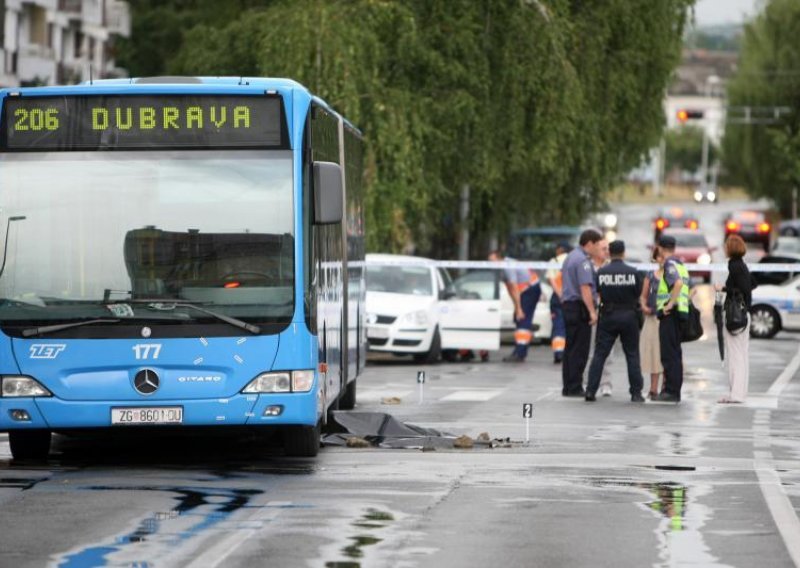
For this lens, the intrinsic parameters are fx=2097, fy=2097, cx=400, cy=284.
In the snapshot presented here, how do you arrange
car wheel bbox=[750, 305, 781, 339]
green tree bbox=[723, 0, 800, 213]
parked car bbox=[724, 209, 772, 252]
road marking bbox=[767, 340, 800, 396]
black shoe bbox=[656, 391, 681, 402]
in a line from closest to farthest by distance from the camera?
black shoe bbox=[656, 391, 681, 402]
road marking bbox=[767, 340, 800, 396]
car wheel bbox=[750, 305, 781, 339]
parked car bbox=[724, 209, 772, 252]
green tree bbox=[723, 0, 800, 213]

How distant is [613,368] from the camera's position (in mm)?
30594

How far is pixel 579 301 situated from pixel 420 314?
299 inches

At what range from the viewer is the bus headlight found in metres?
14.7

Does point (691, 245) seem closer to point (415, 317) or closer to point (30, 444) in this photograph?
point (415, 317)

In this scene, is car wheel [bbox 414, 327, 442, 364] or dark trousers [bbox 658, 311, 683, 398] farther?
car wheel [bbox 414, 327, 442, 364]

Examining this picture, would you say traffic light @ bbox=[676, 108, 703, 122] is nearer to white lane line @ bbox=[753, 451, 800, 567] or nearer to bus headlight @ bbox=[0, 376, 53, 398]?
white lane line @ bbox=[753, 451, 800, 567]

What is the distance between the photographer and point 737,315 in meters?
22.4

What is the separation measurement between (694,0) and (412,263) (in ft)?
51.1

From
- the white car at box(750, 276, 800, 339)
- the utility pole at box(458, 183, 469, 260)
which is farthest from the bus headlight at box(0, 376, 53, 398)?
the utility pole at box(458, 183, 469, 260)

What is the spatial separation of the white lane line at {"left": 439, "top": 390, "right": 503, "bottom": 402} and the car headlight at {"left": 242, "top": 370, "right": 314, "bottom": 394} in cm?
833

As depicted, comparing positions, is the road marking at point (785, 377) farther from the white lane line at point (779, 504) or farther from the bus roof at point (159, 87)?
the bus roof at point (159, 87)

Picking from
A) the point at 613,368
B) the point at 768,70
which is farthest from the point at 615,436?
the point at 768,70

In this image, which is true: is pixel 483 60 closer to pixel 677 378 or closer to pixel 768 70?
pixel 677 378

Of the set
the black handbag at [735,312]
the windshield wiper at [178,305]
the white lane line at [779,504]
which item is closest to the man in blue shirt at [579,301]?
the black handbag at [735,312]
